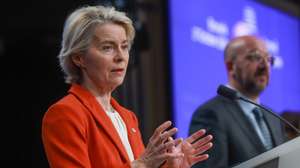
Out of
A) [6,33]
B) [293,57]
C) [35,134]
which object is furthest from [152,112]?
[293,57]

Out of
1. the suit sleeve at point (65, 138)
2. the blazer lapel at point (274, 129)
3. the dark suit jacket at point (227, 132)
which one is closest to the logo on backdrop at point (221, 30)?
the blazer lapel at point (274, 129)

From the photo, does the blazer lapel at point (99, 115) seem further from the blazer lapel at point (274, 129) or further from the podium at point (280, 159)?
the blazer lapel at point (274, 129)

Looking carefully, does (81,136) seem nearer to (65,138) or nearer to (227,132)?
(65,138)

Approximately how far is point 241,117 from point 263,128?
15cm

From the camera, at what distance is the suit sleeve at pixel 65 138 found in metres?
2.24

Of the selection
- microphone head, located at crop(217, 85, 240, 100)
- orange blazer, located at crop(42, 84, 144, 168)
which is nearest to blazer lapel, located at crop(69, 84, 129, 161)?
orange blazer, located at crop(42, 84, 144, 168)

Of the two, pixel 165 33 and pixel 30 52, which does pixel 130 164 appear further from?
pixel 30 52

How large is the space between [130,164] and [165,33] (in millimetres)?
2753

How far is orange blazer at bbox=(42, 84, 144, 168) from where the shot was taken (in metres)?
2.25

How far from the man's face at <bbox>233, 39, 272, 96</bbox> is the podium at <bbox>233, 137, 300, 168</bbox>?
4.84 ft

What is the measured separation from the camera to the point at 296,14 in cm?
675

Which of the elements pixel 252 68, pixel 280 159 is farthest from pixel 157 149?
pixel 252 68

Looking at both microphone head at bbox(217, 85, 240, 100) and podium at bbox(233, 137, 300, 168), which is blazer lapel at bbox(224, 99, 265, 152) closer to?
microphone head at bbox(217, 85, 240, 100)

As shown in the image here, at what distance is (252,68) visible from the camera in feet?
12.0
